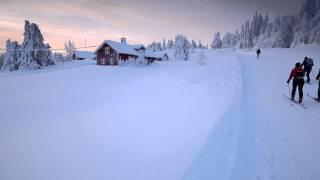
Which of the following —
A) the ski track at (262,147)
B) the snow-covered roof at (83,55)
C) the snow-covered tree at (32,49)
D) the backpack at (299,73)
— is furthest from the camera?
the snow-covered roof at (83,55)

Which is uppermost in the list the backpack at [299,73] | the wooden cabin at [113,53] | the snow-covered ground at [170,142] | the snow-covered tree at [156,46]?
the snow-covered tree at [156,46]

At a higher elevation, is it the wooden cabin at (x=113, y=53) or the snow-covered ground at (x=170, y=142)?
the wooden cabin at (x=113, y=53)

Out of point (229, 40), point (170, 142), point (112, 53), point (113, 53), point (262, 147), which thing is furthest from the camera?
point (229, 40)

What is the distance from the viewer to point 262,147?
6504 mm

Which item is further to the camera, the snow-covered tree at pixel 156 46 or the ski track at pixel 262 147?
the snow-covered tree at pixel 156 46

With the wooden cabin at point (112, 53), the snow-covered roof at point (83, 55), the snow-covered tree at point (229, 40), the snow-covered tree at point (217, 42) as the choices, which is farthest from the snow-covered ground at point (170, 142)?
the snow-covered tree at point (229, 40)

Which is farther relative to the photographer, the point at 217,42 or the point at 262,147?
the point at 217,42

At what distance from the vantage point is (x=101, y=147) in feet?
22.6

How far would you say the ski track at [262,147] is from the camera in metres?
5.24

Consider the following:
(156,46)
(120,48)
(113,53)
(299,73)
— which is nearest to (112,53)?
(113,53)

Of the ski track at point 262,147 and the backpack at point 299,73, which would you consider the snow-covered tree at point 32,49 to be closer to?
the backpack at point 299,73

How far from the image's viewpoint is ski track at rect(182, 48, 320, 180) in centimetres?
524

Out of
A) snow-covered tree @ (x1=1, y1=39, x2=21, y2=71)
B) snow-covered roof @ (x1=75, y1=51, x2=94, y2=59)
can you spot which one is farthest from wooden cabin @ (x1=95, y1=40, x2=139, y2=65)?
snow-covered roof @ (x1=75, y1=51, x2=94, y2=59)

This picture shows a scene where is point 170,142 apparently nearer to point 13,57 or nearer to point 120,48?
point 120,48
